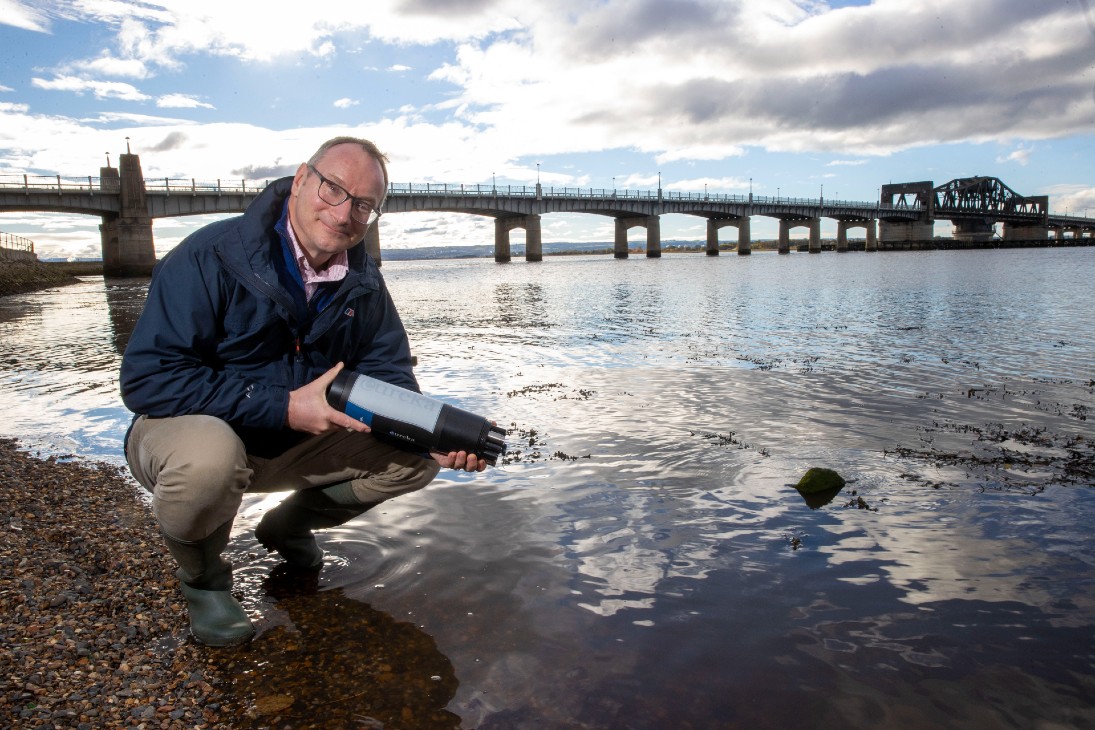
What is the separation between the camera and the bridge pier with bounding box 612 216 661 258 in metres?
115

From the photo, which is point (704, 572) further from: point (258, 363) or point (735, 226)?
point (735, 226)

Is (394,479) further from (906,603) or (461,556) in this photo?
(906,603)

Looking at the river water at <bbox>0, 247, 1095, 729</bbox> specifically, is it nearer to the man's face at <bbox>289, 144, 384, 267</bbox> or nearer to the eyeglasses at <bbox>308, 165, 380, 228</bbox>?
the man's face at <bbox>289, 144, 384, 267</bbox>

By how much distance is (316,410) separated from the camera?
11.5 feet

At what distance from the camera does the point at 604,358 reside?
Result: 14.4m

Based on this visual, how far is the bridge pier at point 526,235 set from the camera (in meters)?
101

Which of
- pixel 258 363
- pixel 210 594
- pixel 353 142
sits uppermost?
pixel 353 142

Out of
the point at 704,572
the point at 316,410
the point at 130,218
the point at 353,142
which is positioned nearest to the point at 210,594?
the point at 316,410

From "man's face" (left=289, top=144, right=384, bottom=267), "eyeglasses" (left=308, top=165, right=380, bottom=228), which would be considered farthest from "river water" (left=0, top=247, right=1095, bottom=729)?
"eyeglasses" (left=308, top=165, right=380, bottom=228)

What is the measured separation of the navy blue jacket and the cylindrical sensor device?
1.01ft

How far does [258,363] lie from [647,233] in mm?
118414

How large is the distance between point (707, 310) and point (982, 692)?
2378cm

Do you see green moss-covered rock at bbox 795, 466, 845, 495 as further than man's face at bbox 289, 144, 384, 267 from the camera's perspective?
Yes

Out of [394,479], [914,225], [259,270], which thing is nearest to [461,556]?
[394,479]
